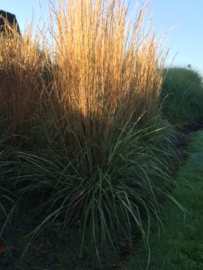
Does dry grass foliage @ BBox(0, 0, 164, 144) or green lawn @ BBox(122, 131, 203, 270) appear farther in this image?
dry grass foliage @ BBox(0, 0, 164, 144)

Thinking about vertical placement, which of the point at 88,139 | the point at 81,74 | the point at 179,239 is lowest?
the point at 179,239

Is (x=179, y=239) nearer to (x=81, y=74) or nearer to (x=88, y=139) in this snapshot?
(x=88, y=139)

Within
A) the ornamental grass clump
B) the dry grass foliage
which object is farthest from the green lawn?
the dry grass foliage

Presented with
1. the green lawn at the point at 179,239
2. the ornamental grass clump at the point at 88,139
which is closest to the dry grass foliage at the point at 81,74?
the ornamental grass clump at the point at 88,139

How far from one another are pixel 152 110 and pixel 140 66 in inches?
22.5

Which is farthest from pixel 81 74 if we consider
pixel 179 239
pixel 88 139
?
pixel 179 239

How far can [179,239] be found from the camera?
251 centimetres

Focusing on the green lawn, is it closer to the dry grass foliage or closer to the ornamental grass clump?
the ornamental grass clump

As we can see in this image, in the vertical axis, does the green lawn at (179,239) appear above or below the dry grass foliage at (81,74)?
below

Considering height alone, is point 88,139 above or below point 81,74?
below

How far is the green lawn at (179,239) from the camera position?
7.38 feet

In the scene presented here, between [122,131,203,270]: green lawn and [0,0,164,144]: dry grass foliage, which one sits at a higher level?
[0,0,164,144]: dry grass foliage

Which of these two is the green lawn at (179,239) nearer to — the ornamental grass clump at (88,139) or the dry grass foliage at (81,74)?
the ornamental grass clump at (88,139)

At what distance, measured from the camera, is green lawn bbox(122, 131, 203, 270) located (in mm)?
2249
